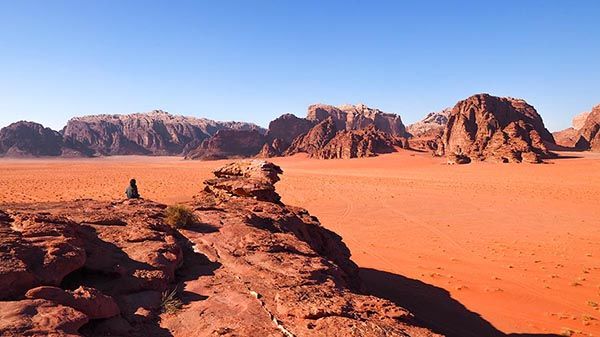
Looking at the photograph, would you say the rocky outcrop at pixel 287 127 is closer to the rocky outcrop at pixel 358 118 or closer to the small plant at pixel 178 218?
the rocky outcrop at pixel 358 118

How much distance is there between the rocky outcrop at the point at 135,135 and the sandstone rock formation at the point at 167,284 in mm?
139492

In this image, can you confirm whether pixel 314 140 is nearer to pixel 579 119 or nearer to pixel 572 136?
pixel 572 136

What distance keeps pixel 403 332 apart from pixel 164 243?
3.91 m

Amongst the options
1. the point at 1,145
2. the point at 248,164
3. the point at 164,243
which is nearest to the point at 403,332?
the point at 164,243

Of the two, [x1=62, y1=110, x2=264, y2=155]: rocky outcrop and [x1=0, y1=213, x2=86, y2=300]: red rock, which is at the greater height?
[x1=62, y1=110, x2=264, y2=155]: rocky outcrop

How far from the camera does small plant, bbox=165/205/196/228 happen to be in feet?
24.4

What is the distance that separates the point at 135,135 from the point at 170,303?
542 ft

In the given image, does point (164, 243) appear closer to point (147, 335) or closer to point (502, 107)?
point (147, 335)

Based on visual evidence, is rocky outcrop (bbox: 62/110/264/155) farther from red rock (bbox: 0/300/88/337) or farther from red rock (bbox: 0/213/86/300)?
red rock (bbox: 0/300/88/337)

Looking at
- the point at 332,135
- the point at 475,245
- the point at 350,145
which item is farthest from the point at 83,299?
the point at 332,135

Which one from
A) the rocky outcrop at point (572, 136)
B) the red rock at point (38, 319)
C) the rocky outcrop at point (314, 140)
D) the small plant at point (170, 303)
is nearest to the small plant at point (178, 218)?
the small plant at point (170, 303)

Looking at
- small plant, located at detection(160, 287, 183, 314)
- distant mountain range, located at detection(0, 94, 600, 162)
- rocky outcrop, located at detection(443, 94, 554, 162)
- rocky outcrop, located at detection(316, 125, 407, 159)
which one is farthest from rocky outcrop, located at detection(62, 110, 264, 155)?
small plant, located at detection(160, 287, 183, 314)

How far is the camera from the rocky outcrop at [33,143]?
11975 centimetres

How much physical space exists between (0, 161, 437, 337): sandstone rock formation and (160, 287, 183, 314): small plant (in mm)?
15
